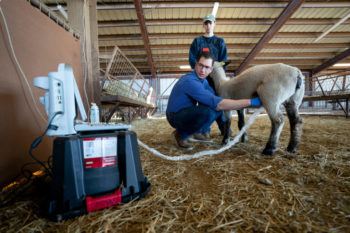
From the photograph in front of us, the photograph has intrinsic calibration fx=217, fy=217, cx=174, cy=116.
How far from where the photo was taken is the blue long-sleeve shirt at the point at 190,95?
6.30 feet

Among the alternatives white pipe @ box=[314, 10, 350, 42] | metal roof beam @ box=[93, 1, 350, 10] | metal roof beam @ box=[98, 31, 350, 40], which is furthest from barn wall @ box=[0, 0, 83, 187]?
white pipe @ box=[314, 10, 350, 42]

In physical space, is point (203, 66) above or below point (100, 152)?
above

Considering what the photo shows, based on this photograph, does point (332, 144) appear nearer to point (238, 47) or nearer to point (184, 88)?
point (184, 88)

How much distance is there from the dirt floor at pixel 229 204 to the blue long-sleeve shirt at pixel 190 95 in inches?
22.4

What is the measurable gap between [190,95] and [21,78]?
138 centimetres

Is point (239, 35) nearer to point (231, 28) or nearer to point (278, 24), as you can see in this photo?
point (231, 28)

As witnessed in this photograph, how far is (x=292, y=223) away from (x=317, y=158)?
1.19 m

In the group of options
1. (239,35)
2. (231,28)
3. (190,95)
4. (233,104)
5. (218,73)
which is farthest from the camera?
(239,35)

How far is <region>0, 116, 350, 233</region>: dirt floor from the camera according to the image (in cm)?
93

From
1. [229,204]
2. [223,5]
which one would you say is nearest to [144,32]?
[223,5]

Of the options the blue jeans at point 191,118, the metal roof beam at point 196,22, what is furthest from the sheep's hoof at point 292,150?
the metal roof beam at point 196,22

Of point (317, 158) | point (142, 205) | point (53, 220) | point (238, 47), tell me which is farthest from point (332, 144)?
point (238, 47)

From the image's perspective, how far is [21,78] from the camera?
1.54 metres

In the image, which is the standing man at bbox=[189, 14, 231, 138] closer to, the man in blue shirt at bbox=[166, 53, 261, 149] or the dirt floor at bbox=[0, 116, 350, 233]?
the man in blue shirt at bbox=[166, 53, 261, 149]
